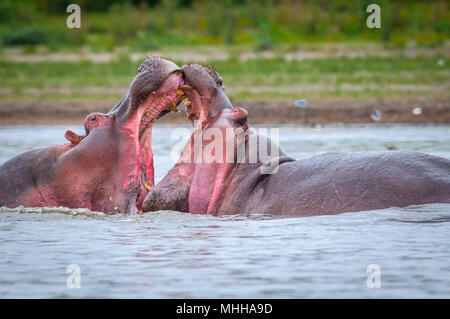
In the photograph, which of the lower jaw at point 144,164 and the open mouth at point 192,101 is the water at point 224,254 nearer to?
the lower jaw at point 144,164

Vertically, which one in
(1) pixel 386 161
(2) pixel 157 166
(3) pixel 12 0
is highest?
(3) pixel 12 0

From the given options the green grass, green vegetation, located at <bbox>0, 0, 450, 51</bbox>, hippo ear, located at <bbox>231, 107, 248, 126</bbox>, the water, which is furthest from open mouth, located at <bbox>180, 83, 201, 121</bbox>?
green vegetation, located at <bbox>0, 0, 450, 51</bbox>

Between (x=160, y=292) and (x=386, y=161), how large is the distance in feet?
6.95

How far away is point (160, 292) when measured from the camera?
500 cm

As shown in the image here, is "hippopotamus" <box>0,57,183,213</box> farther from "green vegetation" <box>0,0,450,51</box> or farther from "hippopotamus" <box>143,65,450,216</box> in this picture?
"green vegetation" <box>0,0,450,51</box>

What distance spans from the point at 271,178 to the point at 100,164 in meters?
1.35

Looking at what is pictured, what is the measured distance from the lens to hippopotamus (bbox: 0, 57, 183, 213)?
22.5ft

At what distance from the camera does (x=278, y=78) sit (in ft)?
67.9

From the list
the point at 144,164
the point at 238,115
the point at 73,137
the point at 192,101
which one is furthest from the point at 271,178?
the point at 73,137

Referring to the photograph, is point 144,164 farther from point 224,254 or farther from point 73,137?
point 224,254
